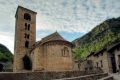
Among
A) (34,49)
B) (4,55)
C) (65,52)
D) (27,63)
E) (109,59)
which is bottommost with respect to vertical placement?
(27,63)

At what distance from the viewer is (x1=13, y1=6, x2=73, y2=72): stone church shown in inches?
1097

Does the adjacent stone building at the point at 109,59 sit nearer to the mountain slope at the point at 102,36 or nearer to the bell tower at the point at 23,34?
the bell tower at the point at 23,34

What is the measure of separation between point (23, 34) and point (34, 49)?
24.4 ft

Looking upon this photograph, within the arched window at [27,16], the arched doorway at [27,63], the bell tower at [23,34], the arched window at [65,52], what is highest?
the arched window at [27,16]

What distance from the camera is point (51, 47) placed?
92.3 ft

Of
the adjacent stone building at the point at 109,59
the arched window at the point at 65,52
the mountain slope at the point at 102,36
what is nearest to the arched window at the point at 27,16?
the arched window at the point at 65,52

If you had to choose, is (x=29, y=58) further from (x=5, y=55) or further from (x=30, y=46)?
(x=5, y=55)

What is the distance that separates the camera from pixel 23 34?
3856 cm

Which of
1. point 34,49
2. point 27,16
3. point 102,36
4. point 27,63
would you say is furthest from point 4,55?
point 102,36

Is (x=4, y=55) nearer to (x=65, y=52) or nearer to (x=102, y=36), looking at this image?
(x=102, y=36)

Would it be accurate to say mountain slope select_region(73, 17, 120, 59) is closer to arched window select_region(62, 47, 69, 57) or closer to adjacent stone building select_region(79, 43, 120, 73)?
adjacent stone building select_region(79, 43, 120, 73)

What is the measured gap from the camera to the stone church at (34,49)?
2786cm

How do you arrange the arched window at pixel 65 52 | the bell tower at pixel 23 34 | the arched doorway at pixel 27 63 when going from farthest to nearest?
the bell tower at pixel 23 34, the arched doorway at pixel 27 63, the arched window at pixel 65 52

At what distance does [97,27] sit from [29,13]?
49645 mm
